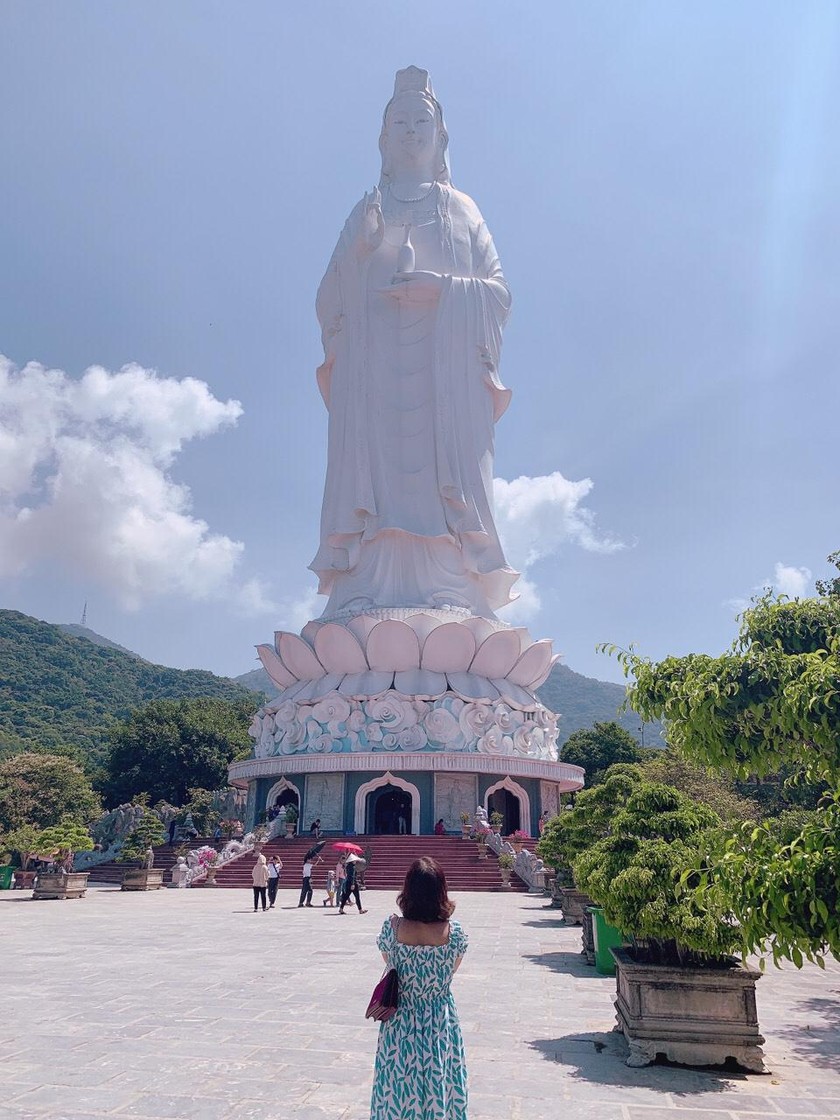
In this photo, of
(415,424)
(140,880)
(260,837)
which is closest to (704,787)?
(260,837)

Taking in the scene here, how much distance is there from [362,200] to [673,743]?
27.7m

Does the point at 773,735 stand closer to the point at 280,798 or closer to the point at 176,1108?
the point at 176,1108

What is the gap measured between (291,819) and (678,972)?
2030 centimetres

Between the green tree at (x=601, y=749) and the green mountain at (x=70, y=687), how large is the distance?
22.6 metres

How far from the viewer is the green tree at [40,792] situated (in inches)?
1262

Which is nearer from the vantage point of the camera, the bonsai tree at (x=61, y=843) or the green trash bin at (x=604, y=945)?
the green trash bin at (x=604, y=945)

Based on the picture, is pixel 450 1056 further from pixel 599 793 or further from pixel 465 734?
pixel 465 734

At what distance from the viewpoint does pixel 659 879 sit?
18.6 ft

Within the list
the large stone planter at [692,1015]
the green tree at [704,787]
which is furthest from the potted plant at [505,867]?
the large stone planter at [692,1015]

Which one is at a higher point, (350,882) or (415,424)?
(415,424)

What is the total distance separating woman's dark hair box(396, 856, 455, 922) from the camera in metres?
3.38

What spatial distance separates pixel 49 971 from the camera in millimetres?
8211

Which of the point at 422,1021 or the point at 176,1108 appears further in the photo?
the point at 176,1108

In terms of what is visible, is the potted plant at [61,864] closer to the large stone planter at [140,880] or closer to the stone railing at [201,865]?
the large stone planter at [140,880]
